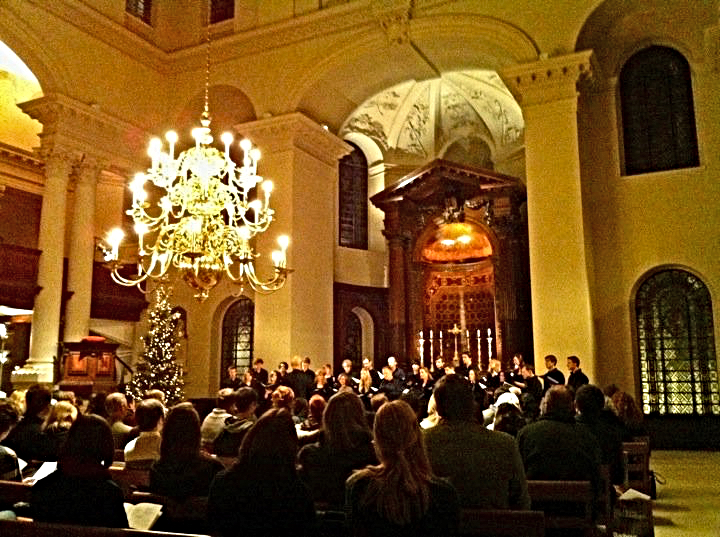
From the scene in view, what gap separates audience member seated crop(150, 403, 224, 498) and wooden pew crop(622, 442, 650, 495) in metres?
4.14

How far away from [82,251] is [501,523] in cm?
1281

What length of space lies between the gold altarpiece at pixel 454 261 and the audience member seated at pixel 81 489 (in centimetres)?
1257

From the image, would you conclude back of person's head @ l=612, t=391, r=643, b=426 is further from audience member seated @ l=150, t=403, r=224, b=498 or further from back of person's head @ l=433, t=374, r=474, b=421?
audience member seated @ l=150, t=403, r=224, b=498

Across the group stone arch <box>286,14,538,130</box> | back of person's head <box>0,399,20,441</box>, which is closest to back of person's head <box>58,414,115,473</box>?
back of person's head <box>0,399,20,441</box>

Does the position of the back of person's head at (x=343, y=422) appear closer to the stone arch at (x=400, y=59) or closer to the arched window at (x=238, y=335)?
the stone arch at (x=400, y=59)

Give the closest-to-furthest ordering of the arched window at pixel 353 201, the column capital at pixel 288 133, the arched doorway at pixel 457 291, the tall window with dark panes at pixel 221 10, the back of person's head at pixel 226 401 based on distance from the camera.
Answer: the back of person's head at pixel 226 401 < the column capital at pixel 288 133 < the tall window with dark panes at pixel 221 10 < the arched doorway at pixel 457 291 < the arched window at pixel 353 201

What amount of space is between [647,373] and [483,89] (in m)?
8.55

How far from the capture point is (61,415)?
5.47 m

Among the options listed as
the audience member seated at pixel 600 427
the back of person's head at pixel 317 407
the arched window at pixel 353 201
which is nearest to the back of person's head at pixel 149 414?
the back of person's head at pixel 317 407

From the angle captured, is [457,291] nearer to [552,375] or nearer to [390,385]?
[390,385]

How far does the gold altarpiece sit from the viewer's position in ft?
49.4

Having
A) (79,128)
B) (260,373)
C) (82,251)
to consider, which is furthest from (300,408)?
(79,128)

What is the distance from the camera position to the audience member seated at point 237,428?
5184 mm

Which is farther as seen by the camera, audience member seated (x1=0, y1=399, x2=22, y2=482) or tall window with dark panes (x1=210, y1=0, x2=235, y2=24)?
tall window with dark panes (x1=210, y1=0, x2=235, y2=24)
